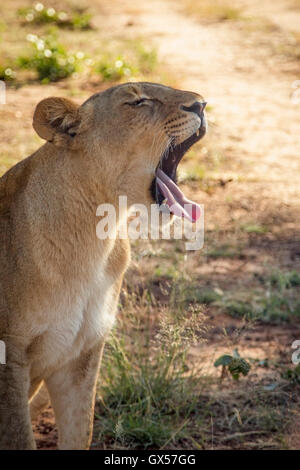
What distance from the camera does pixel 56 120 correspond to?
10.8ft

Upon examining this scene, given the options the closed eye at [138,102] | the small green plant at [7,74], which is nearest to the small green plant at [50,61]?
the small green plant at [7,74]

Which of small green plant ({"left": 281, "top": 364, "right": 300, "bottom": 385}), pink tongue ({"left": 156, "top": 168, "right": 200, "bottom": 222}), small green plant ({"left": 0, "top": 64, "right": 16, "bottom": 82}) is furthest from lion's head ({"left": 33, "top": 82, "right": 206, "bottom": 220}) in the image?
A: small green plant ({"left": 0, "top": 64, "right": 16, "bottom": 82})

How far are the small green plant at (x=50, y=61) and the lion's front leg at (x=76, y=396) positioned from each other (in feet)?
17.1

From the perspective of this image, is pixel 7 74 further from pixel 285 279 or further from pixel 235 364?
pixel 235 364

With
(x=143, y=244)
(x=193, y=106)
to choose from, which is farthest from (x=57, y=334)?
(x=143, y=244)

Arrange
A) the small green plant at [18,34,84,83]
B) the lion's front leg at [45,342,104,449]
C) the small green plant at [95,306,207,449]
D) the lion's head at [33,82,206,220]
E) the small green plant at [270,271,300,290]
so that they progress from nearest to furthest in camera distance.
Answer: the lion's head at [33,82,206,220] → the lion's front leg at [45,342,104,449] → the small green plant at [95,306,207,449] → the small green plant at [270,271,300,290] → the small green plant at [18,34,84,83]

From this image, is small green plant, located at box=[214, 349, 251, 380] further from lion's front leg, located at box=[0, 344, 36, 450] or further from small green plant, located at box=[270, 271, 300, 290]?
small green plant, located at box=[270, 271, 300, 290]

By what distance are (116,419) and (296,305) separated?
1433mm

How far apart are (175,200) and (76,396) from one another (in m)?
0.94

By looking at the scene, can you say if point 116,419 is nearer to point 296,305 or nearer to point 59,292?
point 59,292

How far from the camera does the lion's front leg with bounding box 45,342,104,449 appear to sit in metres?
3.54

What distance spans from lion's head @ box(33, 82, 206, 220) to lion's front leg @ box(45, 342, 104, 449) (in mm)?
692

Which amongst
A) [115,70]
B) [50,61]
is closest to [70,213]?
[115,70]
